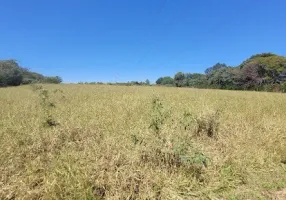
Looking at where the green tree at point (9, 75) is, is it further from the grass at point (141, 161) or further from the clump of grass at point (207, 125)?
the clump of grass at point (207, 125)

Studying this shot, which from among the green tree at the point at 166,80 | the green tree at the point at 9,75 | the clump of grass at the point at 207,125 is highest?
the green tree at the point at 166,80

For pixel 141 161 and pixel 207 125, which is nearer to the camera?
pixel 141 161

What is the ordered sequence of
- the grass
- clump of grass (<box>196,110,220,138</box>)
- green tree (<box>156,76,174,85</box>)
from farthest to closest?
green tree (<box>156,76,174,85</box>)
clump of grass (<box>196,110,220,138</box>)
the grass

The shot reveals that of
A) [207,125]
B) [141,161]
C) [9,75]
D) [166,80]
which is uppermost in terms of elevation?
[166,80]

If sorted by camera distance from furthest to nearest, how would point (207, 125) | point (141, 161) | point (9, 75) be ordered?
point (9, 75), point (207, 125), point (141, 161)

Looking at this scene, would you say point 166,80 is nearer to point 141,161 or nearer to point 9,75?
point 9,75

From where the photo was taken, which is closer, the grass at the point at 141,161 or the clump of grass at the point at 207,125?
the grass at the point at 141,161

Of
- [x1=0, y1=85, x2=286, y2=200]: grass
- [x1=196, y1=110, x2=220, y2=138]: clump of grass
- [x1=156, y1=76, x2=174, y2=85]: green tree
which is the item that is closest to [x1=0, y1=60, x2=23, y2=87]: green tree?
[x1=0, y1=85, x2=286, y2=200]: grass

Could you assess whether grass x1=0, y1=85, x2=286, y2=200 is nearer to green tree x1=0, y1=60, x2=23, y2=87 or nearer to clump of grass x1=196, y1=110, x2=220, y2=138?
clump of grass x1=196, y1=110, x2=220, y2=138

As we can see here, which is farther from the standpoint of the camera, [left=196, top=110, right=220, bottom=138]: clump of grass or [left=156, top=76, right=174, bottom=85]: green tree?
[left=156, top=76, right=174, bottom=85]: green tree

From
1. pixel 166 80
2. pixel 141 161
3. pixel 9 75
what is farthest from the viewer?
pixel 166 80

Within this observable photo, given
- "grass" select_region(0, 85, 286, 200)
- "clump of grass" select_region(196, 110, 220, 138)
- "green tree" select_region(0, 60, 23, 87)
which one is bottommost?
"grass" select_region(0, 85, 286, 200)

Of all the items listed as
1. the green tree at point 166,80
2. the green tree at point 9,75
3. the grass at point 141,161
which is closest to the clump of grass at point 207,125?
the grass at point 141,161

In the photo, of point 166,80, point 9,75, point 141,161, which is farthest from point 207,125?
point 166,80
